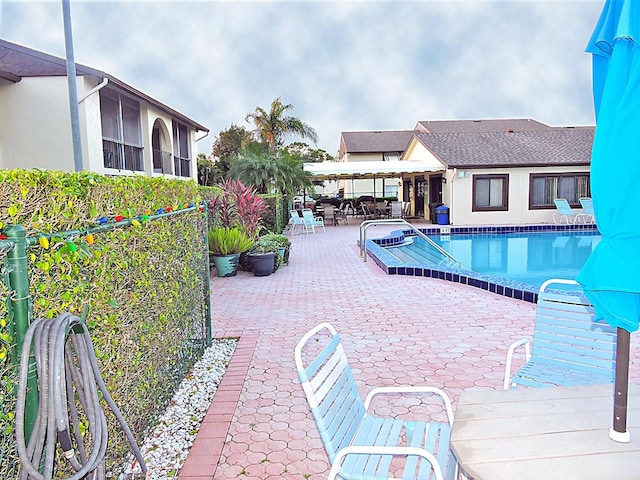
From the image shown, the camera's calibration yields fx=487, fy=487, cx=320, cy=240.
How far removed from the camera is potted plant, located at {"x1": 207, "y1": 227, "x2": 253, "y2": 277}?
9312mm

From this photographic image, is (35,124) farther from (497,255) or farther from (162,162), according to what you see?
(497,255)

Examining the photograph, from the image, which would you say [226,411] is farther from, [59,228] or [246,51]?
[246,51]

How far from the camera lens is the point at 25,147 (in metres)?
14.2

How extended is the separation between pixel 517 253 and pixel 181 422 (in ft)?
39.6

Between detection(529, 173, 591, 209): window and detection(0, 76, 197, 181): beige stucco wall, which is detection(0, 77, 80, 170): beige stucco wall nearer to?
detection(0, 76, 197, 181): beige stucco wall

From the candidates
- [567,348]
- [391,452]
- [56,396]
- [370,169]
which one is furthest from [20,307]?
[370,169]

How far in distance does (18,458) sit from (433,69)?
85.4 feet

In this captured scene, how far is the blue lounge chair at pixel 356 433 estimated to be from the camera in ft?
6.66

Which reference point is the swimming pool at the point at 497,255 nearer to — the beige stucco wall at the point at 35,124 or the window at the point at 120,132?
the window at the point at 120,132

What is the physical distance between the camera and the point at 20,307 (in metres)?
1.83

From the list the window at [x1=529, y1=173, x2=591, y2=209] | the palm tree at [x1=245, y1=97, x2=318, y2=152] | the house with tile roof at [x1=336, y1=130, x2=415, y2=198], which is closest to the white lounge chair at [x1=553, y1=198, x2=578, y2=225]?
the window at [x1=529, y1=173, x2=591, y2=209]

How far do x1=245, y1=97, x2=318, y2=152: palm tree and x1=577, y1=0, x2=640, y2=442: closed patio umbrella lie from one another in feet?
99.8

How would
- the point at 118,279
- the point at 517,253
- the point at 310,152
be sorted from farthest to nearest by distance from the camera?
the point at 310,152 < the point at 517,253 < the point at 118,279

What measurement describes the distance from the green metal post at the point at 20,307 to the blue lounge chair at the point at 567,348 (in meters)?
2.61
